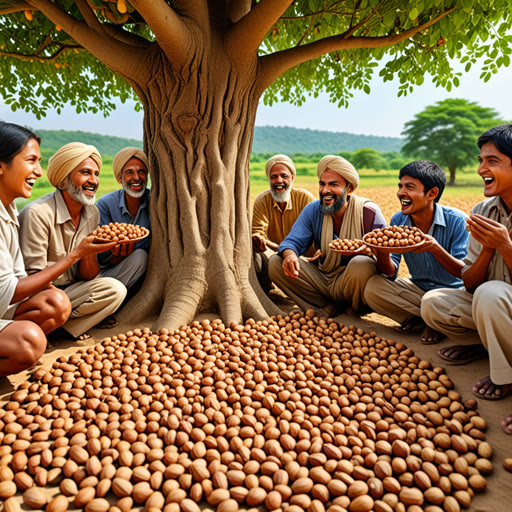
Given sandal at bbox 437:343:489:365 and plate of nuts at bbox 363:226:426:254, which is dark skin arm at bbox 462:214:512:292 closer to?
plate of nuts at bbox 363:226:426:254

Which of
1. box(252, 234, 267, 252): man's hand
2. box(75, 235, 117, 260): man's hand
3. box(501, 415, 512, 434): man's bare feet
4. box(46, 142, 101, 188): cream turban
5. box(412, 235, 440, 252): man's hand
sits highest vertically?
box(46, 142, 101, 188): cream turban

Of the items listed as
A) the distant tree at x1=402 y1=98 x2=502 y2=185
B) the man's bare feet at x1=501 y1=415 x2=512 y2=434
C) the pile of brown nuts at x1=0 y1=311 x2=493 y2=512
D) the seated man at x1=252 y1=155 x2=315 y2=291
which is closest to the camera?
the pile of brown nuts at x1=0 y1=311 x2=493 y2=512

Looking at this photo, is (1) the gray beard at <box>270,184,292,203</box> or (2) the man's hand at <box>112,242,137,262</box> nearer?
(2) the man's hand at <box>112,242,137,262</box>

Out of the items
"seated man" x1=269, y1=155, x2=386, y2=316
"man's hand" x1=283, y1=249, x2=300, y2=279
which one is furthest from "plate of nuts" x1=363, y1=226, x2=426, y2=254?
"man's hand" x1=283, y1=249, x2=300, y2=279

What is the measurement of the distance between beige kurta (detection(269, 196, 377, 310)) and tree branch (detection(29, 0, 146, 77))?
2109 mm

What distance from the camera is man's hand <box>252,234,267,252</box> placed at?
4.15 meters

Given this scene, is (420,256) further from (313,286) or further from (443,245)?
(313,286)

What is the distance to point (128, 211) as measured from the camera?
3932mm

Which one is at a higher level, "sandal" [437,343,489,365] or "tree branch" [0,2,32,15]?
"tree branch" [0,2,32,15]

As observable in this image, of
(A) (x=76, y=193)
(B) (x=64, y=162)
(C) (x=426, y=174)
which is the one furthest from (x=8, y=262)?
(C) (x=426, y=174)

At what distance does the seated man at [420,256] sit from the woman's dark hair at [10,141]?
2.55 meters

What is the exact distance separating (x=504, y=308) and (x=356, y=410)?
1.01 meters

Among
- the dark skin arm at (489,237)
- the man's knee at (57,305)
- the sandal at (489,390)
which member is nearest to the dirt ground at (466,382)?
the sandal at (489,390)

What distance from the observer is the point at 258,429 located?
2.17 m
